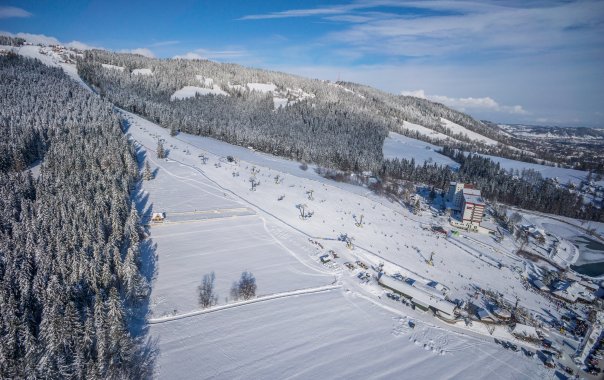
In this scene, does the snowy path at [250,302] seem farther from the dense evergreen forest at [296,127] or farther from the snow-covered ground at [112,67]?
the snow-covered ground at [112,67]

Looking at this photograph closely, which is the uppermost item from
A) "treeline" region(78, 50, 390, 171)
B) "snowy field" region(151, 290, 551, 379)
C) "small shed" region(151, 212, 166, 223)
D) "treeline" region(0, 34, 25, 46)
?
"treeline" region(0, 34, 25, 46)

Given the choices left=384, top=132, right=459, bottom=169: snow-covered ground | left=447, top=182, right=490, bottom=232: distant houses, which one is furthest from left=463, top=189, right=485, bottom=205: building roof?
left=384, top=132, right=459, bottom=169: snow-covered ground

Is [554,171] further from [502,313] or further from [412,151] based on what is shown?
[502,313]

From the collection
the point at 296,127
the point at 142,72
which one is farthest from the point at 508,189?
the point at 142,72

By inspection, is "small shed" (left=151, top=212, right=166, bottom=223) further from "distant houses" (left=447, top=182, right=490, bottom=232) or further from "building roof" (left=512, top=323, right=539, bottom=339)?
"distant houses" (left=447, top=182, right=490, bottom=232)

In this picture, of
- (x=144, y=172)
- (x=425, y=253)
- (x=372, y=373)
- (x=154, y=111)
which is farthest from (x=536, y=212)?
(x=154, y=111)
